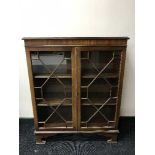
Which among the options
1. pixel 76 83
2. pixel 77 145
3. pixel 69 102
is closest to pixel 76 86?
pixel 76 83

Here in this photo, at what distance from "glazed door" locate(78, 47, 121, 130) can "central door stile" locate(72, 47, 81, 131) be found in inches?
1.1

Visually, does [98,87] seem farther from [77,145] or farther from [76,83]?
[77,145]

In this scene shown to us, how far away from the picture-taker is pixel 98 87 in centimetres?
171

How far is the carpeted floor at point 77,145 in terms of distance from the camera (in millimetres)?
1709

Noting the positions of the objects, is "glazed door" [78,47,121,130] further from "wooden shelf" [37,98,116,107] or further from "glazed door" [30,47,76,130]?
"glazed door" [30,47,76,130]

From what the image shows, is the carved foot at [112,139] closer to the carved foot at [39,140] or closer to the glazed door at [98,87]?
the glazed door at [98,87]

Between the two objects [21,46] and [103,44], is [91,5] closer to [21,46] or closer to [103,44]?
[103,44]

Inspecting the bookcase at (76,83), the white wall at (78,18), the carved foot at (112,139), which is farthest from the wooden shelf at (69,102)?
the white wall at (78,18)

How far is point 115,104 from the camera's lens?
172 centimetres

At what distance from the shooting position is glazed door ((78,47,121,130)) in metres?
1.59
